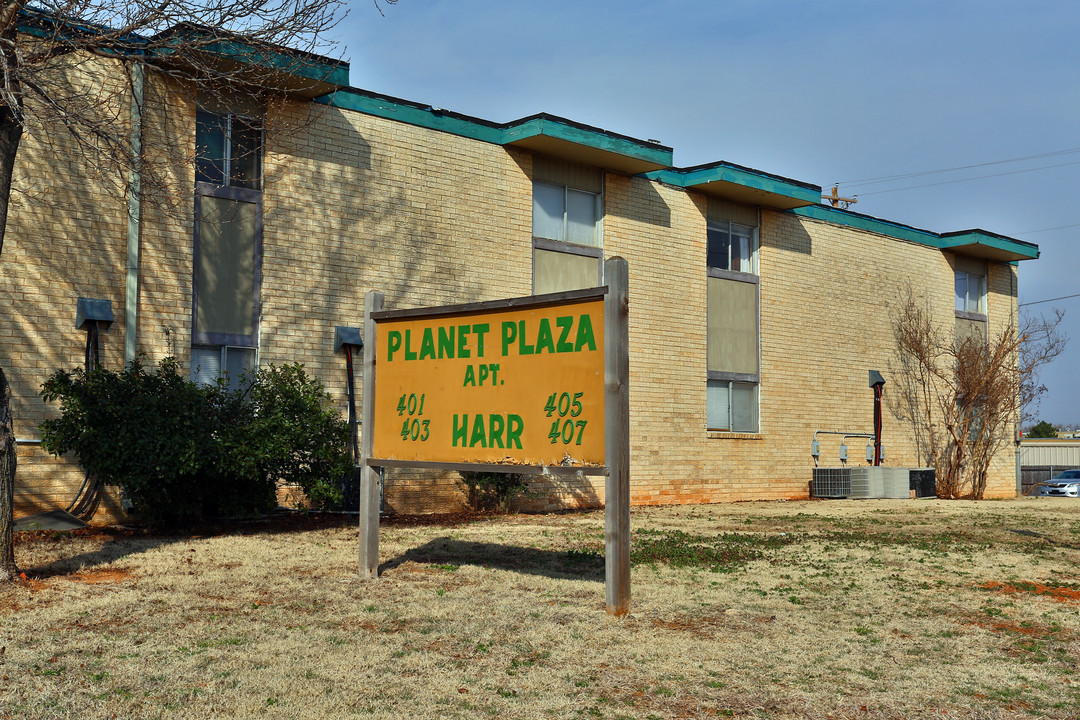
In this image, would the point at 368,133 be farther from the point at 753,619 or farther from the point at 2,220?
the point at 753,619

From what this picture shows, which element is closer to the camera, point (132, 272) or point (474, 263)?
point (132, 272)

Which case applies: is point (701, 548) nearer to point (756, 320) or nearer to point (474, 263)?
point (474, 263)

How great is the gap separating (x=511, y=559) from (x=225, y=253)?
25.2ft

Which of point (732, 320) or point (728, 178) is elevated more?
point (728, 178)

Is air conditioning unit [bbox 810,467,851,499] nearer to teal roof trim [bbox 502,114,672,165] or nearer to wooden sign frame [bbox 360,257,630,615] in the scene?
teal roof trim [bbox 502,114,672,165]

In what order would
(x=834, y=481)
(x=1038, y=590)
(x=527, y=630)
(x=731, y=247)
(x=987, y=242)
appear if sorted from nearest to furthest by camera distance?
1. (x=527, y=630)
2. (x=1038, y=590)
3. (x=731, y=247)
4. (x=834, y=481)
5. (x=987, y=242)

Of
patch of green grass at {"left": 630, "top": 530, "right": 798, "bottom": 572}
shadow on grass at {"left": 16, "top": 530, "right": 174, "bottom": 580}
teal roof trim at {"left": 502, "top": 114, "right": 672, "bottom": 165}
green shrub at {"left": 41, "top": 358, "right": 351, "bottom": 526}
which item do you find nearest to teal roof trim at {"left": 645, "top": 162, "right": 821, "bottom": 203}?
teal roof trim at {"left": 502, "top": 114, "right": 672, "bottom": 165}

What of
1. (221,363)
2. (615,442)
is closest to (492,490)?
(221,363)

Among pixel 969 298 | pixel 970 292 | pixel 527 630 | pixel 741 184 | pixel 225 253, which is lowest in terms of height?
pixel 527 630

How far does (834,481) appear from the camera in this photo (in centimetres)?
2375

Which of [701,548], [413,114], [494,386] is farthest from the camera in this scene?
[413,114]

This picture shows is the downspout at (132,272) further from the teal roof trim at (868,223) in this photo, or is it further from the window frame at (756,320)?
the teal roof trim at (868,223)

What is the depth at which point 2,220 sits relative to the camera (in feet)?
29.6

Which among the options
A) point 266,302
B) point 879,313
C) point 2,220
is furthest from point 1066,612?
point 879,313
